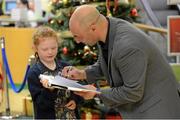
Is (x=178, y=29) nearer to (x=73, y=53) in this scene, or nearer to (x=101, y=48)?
(x=73, y=53)

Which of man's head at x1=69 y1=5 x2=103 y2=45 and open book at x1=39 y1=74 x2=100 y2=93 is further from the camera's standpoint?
open book at x1=39 y1=74 x2=100 y2=93

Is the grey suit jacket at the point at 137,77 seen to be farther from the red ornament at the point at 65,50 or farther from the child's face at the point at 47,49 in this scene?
the red ornament at the point at 65,50

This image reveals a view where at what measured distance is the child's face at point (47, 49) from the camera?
3.56 metres

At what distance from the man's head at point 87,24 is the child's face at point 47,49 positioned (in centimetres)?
81

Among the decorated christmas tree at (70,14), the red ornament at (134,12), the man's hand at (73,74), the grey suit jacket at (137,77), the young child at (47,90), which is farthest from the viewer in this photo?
the red ornament at (134,12)

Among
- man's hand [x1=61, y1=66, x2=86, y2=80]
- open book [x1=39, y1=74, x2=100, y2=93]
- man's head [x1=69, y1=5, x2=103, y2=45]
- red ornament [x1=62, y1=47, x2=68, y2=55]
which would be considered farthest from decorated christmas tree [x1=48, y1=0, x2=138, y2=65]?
man's head [x1=69, y1=5, x2=103, y2=45]

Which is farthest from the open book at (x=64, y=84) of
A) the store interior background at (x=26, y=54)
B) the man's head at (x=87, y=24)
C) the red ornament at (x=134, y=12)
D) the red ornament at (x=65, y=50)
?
the red ornament at (x=134, y=12)

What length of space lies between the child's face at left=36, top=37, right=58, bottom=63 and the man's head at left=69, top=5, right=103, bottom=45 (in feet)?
2.65

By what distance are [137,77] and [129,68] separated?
8cm

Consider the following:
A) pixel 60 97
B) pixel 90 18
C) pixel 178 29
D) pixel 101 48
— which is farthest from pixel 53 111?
pixel 178 29

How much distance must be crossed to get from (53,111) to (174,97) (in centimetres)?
108

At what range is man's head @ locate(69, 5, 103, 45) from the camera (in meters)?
2.74

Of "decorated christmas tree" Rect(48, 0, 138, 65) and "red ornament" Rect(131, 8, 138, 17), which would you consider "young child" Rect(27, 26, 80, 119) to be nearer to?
"decorated christmas tree" Rect(48, 0, 138, 65)

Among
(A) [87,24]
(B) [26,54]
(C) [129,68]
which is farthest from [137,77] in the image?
(B) [26,54]
